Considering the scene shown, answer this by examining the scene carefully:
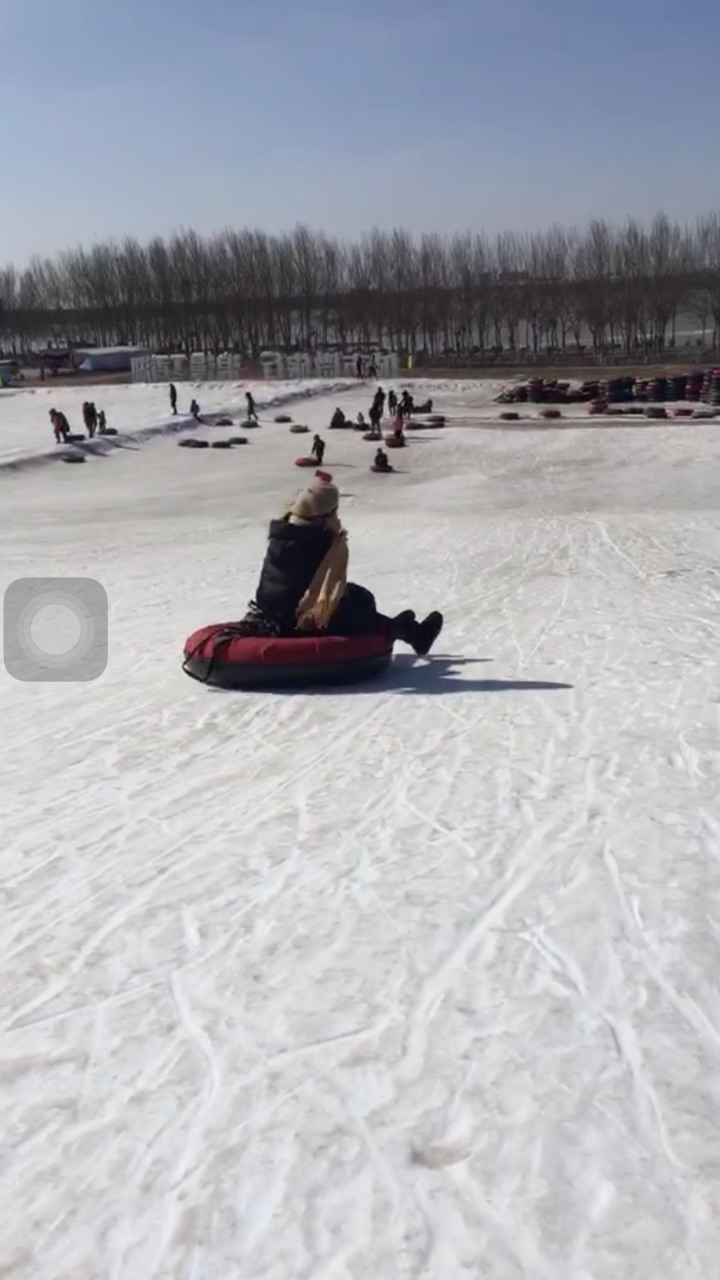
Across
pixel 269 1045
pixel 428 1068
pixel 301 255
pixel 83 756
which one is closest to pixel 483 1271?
pixel 428 1068

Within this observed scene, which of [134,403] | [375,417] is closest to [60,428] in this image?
[375,417]

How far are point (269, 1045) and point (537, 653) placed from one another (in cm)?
654

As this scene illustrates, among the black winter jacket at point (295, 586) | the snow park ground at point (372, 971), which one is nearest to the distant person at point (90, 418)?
the snow park ground at point (372, 971)

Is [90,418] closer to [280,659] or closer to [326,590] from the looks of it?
[326,590]

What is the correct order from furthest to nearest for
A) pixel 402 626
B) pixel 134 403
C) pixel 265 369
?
pixel 265 369, pixel 134 403, pixel 402 626

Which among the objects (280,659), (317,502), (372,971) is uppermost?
(317,502)

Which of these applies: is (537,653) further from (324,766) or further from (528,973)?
(528,973)

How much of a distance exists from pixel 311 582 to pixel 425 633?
1184 mm

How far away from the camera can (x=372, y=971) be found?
4.44 metres

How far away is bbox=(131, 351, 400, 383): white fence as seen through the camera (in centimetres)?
6266

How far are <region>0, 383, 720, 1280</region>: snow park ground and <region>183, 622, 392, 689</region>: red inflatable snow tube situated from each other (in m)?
0.16

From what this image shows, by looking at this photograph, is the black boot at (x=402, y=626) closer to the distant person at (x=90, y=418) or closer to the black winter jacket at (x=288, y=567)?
the black winter jacket at (x=288, y=567)

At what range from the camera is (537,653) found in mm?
10188

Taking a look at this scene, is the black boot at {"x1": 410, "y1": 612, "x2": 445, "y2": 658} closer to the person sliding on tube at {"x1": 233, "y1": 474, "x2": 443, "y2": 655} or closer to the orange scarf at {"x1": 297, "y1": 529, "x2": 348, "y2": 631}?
the person sliding on tube at {"x1": 233, "y1": 474, "x2": 443, "y2": 655}
